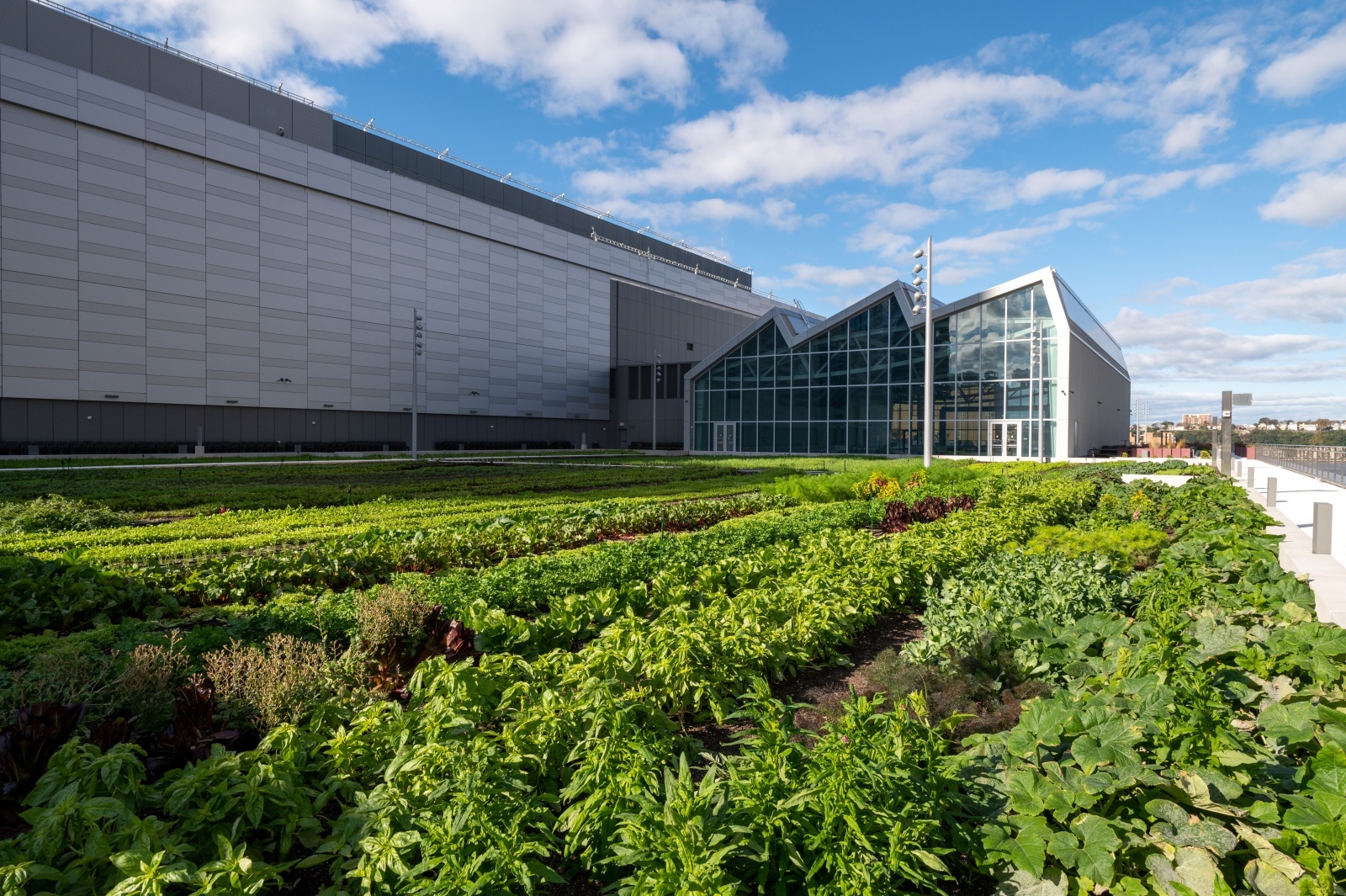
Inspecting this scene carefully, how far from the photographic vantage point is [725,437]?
168 ft

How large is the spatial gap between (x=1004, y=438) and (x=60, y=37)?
56278 millimetres

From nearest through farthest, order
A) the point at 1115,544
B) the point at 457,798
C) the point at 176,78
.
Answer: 1. the point at 457,798
2. the point at 1115,544
3. the point at 176,78

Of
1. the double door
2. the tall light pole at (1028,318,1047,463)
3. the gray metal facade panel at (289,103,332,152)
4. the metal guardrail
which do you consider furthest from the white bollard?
the gray metal facade panel at (289,103,332,152)

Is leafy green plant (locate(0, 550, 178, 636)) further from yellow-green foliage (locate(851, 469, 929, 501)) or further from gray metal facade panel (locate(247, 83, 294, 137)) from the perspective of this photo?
gray metal facade panel (locate(247, 83, 294, 137))

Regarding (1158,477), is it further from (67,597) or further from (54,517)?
(54,517)

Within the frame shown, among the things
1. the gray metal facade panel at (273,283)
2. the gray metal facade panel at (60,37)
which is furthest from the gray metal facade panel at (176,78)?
the gray metal facade panel at (60,37)

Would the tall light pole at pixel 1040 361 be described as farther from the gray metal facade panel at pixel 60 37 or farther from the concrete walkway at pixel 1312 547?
the gray metal facade panel at pixel 60 37

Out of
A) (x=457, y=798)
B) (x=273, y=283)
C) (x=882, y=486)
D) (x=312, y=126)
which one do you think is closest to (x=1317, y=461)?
(x=882, y=486)

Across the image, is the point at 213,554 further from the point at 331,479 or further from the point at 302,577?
the point at 331,479

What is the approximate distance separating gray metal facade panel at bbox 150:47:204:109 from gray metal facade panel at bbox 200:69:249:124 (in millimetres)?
265

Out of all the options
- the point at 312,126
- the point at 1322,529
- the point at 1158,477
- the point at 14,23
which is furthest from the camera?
the point at 312,126

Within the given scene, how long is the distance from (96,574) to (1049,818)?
31.0ft

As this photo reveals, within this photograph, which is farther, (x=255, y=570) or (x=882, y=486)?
(x=882, y=486)

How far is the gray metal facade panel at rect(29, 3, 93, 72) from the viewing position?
37.8 m
